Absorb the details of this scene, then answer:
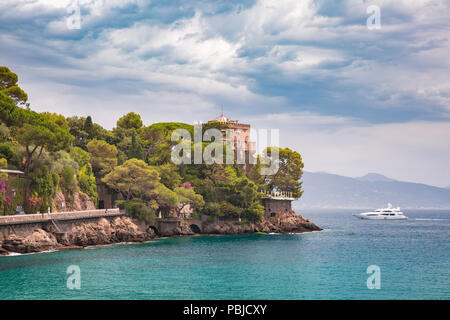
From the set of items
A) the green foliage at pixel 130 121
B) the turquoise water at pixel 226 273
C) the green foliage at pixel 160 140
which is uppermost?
the green foliage at pixel 130 121

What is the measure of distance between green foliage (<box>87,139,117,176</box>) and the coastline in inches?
501

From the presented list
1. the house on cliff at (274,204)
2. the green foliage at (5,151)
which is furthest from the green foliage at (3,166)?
the house on cliff at (274,204)

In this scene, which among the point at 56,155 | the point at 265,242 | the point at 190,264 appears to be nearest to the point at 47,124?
the point at 56,155

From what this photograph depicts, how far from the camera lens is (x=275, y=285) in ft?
135

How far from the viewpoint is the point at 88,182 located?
3093 inches

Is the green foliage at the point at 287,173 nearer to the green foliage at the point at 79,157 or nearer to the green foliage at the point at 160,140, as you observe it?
the green foliage at the point at 160,140

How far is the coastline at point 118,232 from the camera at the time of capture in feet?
184

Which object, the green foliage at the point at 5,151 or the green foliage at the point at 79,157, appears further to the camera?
the green foliage at the point at 79,157

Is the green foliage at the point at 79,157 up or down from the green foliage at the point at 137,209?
up

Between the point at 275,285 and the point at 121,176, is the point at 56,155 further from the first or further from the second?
the point at 275,285

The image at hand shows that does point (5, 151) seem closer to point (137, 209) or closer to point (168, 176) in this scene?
point (137, 209)

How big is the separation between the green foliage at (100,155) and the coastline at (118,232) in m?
12.7

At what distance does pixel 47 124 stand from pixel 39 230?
13.4 metres

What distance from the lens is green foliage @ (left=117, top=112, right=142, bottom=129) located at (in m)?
110
